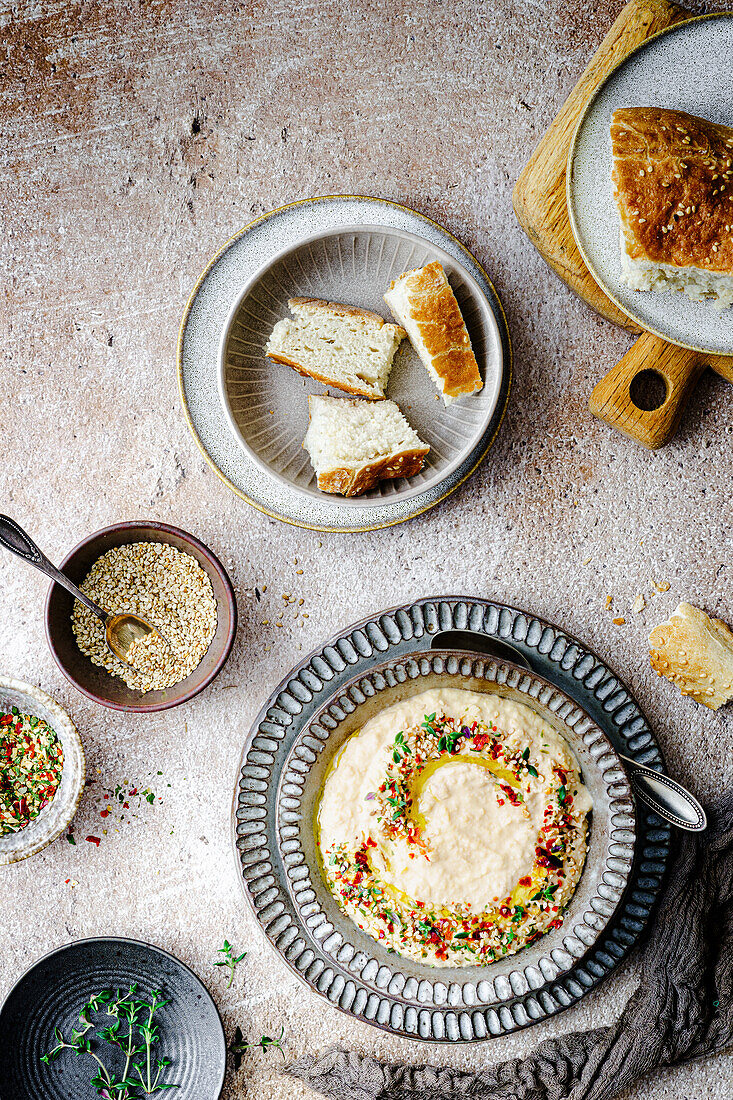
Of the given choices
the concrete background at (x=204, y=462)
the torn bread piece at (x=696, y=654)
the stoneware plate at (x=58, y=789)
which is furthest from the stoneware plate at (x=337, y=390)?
the stoneware plate at (x=58, y=789)

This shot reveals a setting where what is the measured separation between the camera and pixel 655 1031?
7.38 ft

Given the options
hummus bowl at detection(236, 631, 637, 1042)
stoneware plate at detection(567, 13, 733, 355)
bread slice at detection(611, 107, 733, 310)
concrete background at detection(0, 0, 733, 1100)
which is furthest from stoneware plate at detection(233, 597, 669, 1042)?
bread slice at detection(611, 107, 733, 310)

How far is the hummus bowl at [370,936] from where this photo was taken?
6.84 ft

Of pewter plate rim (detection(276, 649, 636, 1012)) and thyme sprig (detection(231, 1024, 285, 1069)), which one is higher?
pewter plate rim (detection(276, 649, 636, 1012))

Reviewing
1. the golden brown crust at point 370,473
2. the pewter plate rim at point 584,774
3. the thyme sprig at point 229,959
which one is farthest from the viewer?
the thyme sprig at point 229,959

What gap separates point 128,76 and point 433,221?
0.94 meters

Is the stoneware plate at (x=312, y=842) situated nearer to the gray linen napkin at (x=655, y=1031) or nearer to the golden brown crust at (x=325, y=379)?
the gray linen napkin at (x=655, y=1031)

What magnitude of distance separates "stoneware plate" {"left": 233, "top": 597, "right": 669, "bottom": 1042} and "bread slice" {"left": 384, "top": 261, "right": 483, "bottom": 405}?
58 cm

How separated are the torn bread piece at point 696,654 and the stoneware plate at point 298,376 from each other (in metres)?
0.71

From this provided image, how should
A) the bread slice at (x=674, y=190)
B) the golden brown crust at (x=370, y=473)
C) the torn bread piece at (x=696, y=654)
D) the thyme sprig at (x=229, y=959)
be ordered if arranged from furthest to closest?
the thyme sprig at (x=229, y=959) → the torn bread piece at (x=696, y=654) → the golden brown crust at (x=370, y=473) → the bread slice at (x=674, y=190)

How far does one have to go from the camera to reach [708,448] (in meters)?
2.38

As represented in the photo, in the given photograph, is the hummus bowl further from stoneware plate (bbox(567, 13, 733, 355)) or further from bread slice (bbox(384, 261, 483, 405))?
stoneware plate (bbox(567, 13, 733, 355))

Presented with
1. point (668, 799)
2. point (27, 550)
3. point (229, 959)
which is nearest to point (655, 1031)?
point (668, 799)

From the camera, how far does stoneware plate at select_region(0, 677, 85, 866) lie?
224cm
